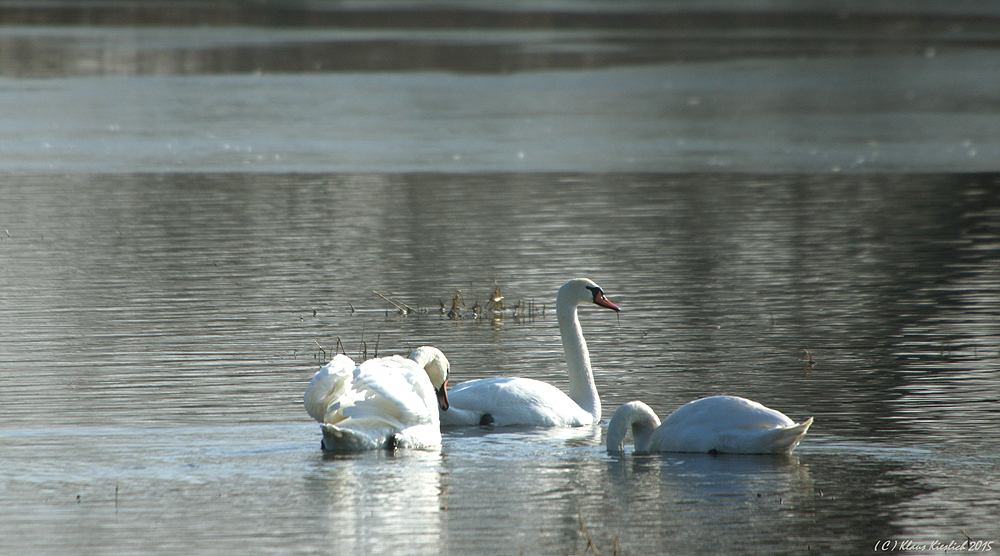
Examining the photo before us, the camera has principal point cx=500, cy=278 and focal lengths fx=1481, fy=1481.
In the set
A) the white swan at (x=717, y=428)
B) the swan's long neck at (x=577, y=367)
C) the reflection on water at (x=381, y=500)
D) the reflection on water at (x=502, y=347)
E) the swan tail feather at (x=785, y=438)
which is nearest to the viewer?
the reflection on water at (x=381, y=500)

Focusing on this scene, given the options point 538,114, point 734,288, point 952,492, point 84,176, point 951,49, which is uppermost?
point 951,49

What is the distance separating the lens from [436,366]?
8.98m

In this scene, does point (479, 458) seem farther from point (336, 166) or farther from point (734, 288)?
point (336, 166)

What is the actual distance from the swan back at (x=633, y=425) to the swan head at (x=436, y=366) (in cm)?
120

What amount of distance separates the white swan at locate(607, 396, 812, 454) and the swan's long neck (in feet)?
3.68

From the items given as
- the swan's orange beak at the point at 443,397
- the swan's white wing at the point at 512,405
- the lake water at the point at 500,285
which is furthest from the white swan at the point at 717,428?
the swan's orange beak at the point at 443,397

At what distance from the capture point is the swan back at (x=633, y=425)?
8125mm

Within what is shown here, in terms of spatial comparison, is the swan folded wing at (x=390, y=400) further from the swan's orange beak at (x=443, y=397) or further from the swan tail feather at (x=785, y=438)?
the swan tail feather at (x=785, y=438)

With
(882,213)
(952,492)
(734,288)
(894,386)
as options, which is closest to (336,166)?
(882,213)

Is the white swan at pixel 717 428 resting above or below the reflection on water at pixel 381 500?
above

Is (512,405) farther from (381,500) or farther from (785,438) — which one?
(381,500)

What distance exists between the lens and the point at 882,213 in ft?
61.7

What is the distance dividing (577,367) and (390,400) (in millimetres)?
1771

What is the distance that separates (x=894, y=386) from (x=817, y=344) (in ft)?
5.34
